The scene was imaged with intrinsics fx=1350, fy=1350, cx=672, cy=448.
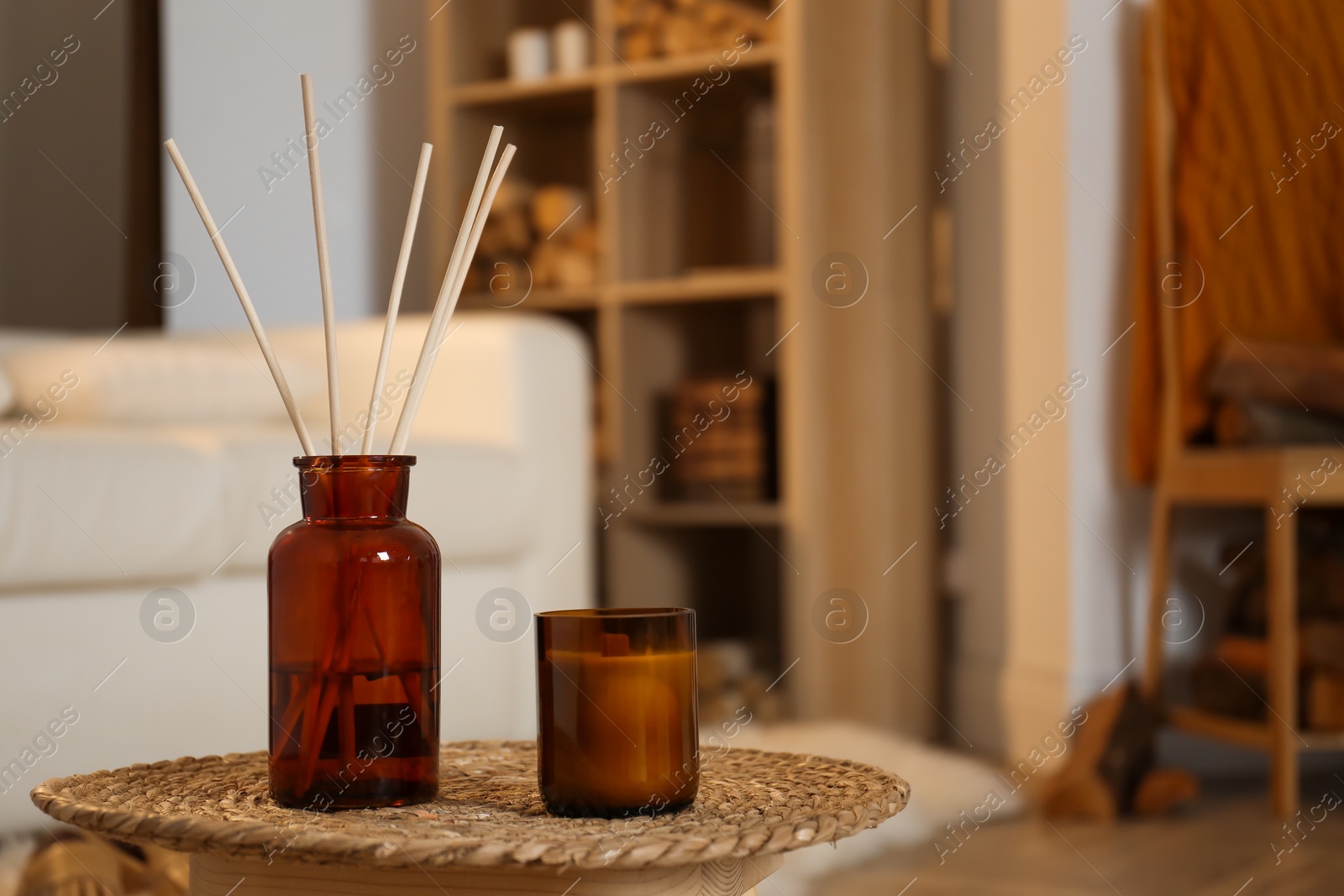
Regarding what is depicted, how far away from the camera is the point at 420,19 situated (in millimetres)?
3270

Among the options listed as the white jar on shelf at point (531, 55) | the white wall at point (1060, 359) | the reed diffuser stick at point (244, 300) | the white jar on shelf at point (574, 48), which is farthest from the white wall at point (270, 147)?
the reed diffuser stick at point (244, 300)

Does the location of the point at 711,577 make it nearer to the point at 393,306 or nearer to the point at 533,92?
the point at 533,92

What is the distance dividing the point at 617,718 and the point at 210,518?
3.16 ft

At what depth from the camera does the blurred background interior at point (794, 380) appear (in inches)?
58.7

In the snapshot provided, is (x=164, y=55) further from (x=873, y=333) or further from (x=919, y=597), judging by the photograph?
(x=919, y=597)

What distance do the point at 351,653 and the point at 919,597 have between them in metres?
1.89

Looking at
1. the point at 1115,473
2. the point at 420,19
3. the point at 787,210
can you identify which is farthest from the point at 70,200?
the point at 1115,473

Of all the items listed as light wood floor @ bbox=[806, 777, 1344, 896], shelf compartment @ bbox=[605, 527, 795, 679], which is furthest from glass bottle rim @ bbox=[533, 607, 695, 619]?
shelf compartment @ bbox=[605, 527, 795, 679]

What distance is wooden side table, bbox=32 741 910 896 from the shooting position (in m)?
0.50

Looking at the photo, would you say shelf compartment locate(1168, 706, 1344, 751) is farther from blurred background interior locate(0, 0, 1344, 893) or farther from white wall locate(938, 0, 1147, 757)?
white wall locate(938, 0, 1147, 757)

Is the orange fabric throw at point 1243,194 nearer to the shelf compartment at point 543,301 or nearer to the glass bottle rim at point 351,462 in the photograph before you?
the shelf compartment at point 543,301

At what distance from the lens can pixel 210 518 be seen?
1.44 meters

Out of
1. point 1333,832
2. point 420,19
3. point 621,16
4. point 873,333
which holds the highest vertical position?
point 420,19

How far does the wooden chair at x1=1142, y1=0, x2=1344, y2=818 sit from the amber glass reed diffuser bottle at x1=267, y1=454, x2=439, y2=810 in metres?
1.42
